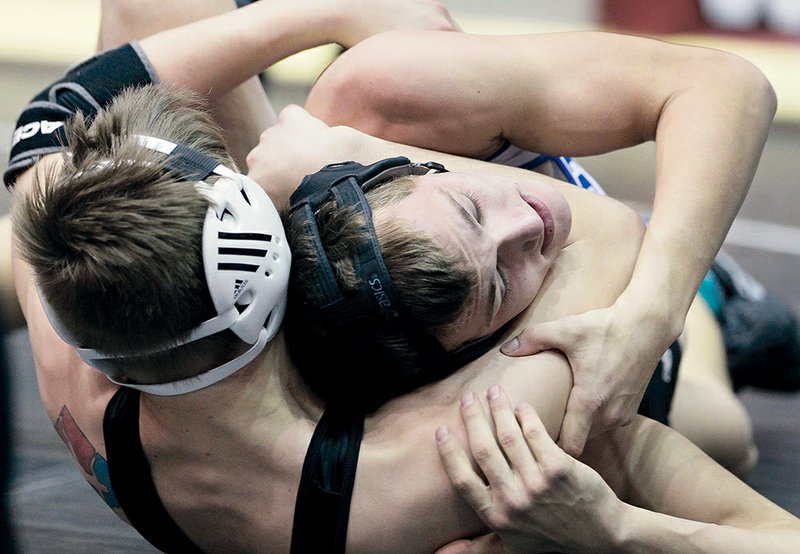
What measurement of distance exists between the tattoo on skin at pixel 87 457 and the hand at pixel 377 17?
838mm

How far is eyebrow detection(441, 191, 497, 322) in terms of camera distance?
5.20 feet

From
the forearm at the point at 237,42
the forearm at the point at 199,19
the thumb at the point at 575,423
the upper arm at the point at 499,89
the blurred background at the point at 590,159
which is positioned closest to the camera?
the thumb at the point at 575,423

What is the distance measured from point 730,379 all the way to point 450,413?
130 cm

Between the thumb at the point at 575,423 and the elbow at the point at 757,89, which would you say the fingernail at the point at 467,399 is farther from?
the elbow at the point at 757,89

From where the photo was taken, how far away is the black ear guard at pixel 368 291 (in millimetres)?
1544

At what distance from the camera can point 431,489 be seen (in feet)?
5.20

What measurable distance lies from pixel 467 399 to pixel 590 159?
144 inches

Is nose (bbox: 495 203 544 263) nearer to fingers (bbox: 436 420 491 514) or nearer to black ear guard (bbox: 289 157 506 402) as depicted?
black ear guard (bbox: 289 157 506 402)

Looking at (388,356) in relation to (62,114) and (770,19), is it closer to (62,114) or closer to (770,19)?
(62,114)

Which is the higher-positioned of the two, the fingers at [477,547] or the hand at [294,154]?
the hand at [294,154]

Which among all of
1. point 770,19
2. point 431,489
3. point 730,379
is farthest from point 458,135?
point 770,19

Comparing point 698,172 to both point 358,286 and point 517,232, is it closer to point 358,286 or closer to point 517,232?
point 517,232

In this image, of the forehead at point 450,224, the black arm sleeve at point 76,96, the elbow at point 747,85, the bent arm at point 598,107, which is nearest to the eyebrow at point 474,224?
the forehead at point 450,224

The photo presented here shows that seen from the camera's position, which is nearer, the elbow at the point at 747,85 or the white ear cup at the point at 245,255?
the white ear cup at the point at 245,255
